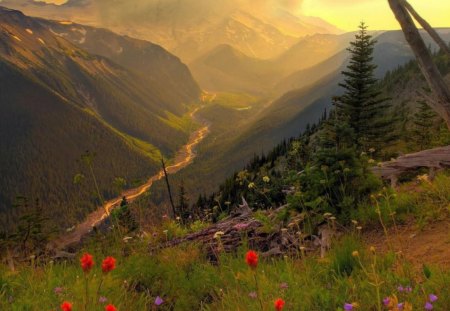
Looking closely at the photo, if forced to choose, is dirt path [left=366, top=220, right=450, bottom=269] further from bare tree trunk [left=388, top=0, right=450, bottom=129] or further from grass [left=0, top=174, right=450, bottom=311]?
bare tree trunk [left=388, top=0, right=450, bottom=129]

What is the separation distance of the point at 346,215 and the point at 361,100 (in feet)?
116

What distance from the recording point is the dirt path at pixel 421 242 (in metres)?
5.32

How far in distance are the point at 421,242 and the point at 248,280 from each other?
332 centimetres

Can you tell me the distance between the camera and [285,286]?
4238 millimetres

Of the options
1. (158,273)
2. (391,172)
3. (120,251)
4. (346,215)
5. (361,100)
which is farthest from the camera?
(361,100)

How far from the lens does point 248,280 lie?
4.41m

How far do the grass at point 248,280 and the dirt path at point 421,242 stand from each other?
0.30 meters

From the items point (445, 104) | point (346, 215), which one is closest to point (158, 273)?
point (346, 215)

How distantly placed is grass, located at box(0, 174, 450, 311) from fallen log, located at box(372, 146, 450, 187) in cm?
102

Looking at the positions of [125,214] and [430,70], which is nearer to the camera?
[430,70]

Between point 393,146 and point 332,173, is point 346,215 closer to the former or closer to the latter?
point 332,173

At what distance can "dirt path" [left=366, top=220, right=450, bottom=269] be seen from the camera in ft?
17.5

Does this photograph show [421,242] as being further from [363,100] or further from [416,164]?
[363,100]

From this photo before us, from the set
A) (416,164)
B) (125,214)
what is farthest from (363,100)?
(125,214)
